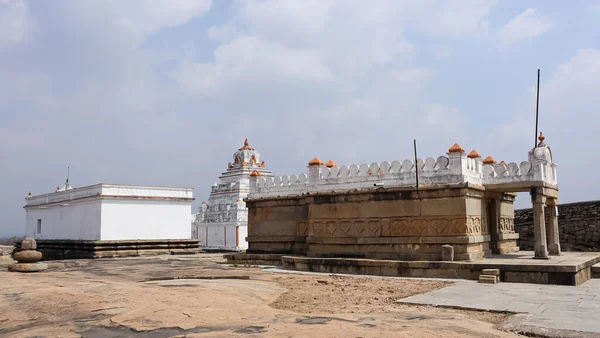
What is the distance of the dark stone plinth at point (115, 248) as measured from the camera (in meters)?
24.7

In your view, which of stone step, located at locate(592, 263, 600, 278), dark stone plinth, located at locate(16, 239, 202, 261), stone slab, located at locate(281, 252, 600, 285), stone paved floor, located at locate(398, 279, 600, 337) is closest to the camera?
stone paved floor, located at locate(398, 279, 600, 337)

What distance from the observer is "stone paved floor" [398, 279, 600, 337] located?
6.92 metres

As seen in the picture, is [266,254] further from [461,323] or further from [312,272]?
[461,323]

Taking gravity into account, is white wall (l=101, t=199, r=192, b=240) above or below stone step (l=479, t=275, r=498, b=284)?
above

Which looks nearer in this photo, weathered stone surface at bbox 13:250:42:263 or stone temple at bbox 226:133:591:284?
stone temple at bbox 226:133:591:284

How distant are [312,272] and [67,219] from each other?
19.5 meters

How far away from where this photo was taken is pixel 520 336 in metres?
6.28

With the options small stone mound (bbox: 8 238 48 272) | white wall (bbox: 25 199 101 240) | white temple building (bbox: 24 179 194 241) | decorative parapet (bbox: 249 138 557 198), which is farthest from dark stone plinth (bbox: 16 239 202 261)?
decorative parapet (bbox: 249 138 557 198)

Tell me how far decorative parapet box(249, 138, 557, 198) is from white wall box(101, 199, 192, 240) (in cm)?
1282

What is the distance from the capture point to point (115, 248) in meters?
25.0

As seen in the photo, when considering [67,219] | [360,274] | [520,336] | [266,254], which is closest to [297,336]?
[520,336]

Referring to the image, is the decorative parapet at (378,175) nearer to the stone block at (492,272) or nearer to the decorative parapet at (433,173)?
the decorative parapet at (433,173)

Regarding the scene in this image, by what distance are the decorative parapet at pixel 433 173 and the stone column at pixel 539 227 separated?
1.49 feet

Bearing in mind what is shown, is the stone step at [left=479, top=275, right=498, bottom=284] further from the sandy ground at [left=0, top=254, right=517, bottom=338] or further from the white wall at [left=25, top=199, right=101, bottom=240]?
the white wall at [left=25, top=199, right=101, bottom=240]
